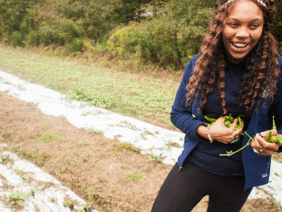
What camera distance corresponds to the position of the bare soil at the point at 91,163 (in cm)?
267

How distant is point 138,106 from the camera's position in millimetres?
5766

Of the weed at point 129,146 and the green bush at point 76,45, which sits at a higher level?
the green bush at point 76,45

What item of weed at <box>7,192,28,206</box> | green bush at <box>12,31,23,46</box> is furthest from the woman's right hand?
green bush at <box>12,31,23,46</box>

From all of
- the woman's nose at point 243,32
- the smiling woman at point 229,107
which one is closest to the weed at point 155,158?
the smiling woman at point 229,107

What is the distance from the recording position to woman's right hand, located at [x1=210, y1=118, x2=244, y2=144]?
1.17m

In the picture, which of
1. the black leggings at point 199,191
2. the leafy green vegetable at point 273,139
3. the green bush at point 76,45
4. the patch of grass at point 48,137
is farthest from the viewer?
the green bush at point 76,45

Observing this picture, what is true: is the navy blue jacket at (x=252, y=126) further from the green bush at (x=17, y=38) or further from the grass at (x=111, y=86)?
the green bush at (x=17, y=38)

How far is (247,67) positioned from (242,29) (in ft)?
0.73

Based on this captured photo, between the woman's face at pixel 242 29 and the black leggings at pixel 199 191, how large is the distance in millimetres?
777

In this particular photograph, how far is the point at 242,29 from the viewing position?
1.14 m

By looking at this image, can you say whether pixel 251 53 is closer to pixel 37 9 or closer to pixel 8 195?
pixel 8 195

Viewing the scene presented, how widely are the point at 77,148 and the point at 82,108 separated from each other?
1.80 meters

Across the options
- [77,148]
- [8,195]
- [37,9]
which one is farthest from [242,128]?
[37,9]

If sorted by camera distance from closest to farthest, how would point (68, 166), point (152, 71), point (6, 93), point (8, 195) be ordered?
point (8, 195), point (68, 166), point (6, 93), point (152, 71)
